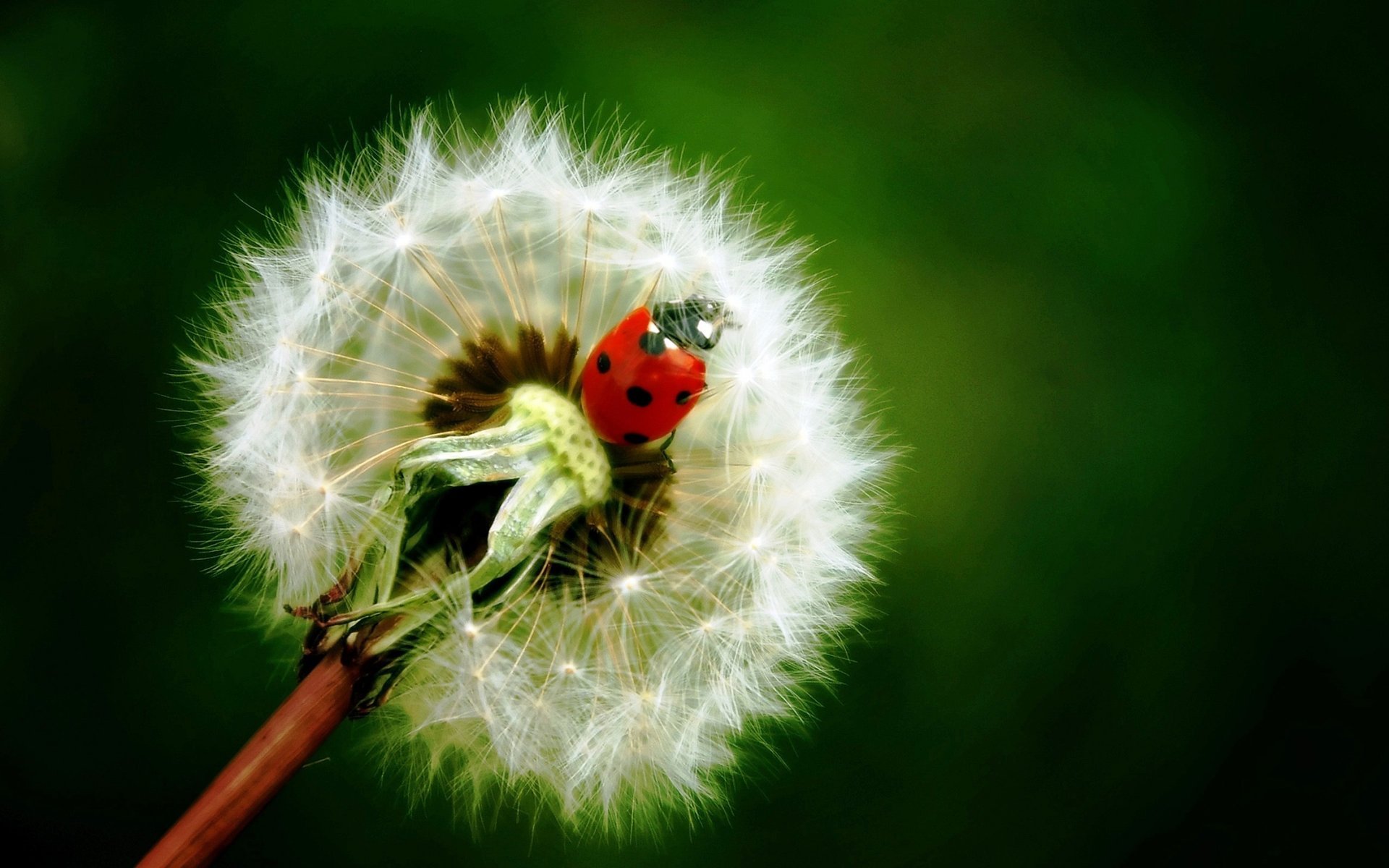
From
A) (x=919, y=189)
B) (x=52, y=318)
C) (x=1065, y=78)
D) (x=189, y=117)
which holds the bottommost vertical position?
(x=52, y=318)

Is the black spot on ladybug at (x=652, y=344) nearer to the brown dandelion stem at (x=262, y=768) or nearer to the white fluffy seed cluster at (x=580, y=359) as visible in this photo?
the white fluffy seed cluster at (x=580, y=359)

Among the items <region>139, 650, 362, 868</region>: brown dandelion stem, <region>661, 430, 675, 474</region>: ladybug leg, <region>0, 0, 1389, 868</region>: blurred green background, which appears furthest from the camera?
<region>0, 0, 1389, 868</region>: blurred green background

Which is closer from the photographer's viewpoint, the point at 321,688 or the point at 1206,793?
the point at 321,688

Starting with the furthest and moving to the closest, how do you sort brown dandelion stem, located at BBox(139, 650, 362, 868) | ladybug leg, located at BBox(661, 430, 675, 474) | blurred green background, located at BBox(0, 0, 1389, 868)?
blurred green background, located at BBox(0, 0, 1389, 868) < ladybug leg, located at BBox(661, 430, 675, 474) < brown dandelion stem, located at BBox(139, 650, 362, 868)

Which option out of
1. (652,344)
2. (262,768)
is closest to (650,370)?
(652,344)

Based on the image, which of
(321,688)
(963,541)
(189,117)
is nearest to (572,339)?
(321,688)

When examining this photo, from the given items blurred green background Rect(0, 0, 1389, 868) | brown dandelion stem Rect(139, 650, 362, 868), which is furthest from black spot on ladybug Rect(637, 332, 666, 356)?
blurred green background Rect(0, 0, 1389, 868)

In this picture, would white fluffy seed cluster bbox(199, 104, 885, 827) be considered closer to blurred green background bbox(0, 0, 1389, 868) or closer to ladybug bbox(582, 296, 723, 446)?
ladybug bbox(582, 296, 723, 446)

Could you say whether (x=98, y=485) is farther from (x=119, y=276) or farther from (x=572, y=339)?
(x=572, y=339)
